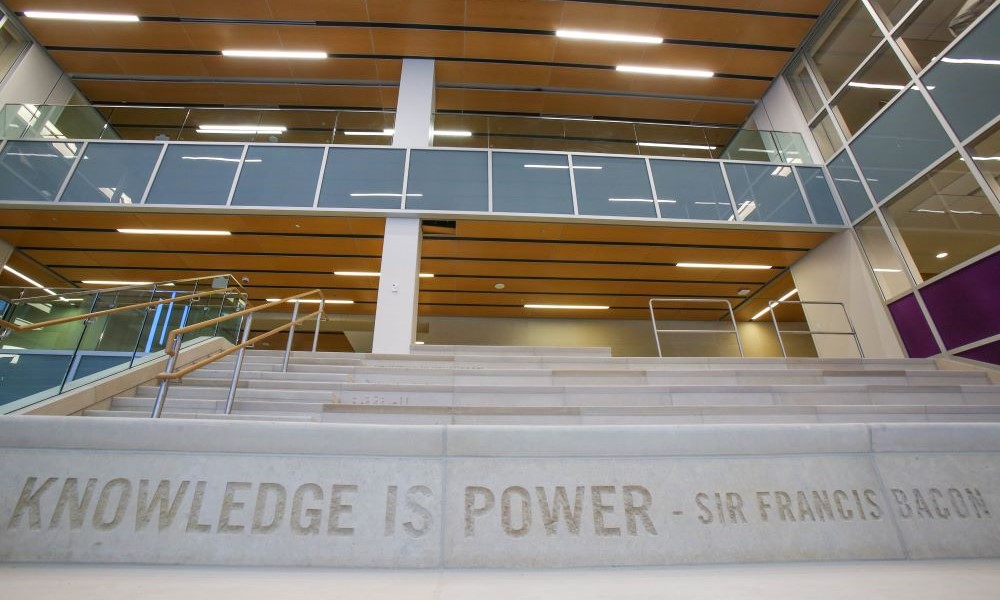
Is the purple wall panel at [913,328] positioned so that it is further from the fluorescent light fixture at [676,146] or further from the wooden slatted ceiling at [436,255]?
the fluorescent light fixture at [676,146]

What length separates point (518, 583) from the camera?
155 centimetres

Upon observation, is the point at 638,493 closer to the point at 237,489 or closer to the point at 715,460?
the point at 715,460

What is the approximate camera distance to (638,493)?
6.34ft

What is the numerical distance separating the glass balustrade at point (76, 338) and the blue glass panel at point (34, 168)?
361 centimetres

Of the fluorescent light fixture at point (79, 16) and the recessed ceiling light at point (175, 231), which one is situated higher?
the fluorescent light fixture at point (79, 16)

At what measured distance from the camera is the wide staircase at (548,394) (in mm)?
3586

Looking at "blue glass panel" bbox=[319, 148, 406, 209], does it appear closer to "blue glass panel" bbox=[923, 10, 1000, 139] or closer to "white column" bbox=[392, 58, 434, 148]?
"white column" bbox=[392, 58, 434, 148]

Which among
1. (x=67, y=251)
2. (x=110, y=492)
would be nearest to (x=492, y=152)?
(x=110, y=492)

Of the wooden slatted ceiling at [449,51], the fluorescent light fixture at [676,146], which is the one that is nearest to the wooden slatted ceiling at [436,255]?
the fluorescent light fixture at [676,146]

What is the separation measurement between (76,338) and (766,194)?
1056cm

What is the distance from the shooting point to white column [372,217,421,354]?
22.4 ft

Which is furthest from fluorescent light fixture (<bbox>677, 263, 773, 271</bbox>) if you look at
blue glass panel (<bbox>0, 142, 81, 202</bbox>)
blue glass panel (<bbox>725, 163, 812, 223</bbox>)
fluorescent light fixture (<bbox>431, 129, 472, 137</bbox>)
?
blue glass panel (<bbox>0, 142, 81, 202</bbox>)

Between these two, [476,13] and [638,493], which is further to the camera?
Answer: [476,13]

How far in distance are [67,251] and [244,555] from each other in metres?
10.7
